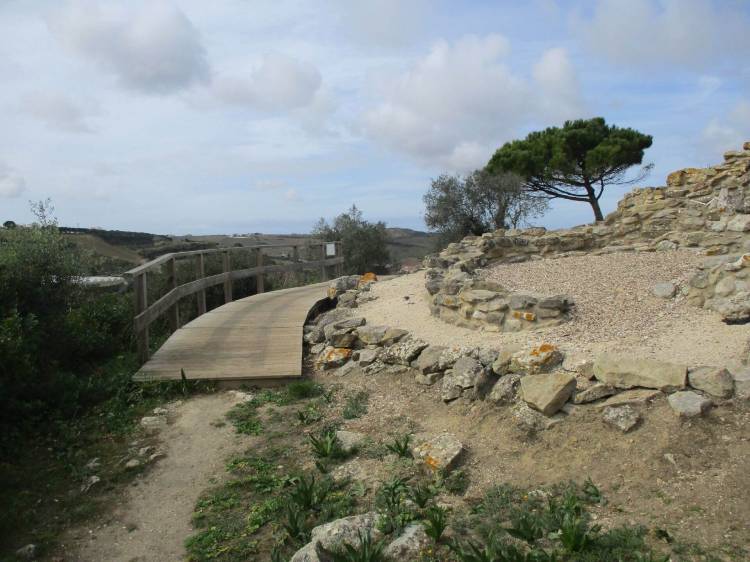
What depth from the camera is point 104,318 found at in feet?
25.9

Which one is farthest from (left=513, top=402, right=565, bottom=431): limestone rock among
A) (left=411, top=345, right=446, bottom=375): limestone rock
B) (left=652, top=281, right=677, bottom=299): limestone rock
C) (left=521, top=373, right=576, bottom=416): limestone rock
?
(left=652, top=281, right=677, bottom=299): limestone rock

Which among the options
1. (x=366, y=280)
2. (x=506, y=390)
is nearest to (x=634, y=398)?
(x=506, y=390)

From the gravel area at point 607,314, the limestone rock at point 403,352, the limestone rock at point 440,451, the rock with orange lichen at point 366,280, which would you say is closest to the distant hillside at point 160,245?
the rock with orange lichen at point 366,280

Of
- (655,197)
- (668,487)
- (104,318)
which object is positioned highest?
(655,197)

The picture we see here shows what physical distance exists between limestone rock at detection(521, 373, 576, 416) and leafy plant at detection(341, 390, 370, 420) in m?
1.55

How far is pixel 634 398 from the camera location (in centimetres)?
420

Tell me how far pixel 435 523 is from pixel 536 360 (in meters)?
2.09

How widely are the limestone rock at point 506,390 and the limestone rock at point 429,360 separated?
2.85ft

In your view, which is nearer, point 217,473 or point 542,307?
point 217,473

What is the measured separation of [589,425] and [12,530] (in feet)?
12.9

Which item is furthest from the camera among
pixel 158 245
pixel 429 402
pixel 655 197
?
pixel 158 245

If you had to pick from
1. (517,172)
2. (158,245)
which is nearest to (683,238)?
(517,172)

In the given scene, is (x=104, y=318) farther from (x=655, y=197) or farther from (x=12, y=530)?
(x=655, y=197)

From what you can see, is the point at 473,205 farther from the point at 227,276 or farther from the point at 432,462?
the point at 432,462
